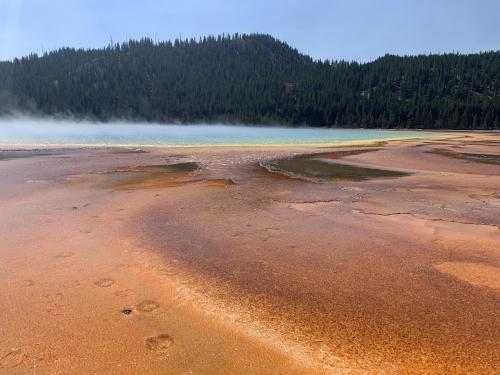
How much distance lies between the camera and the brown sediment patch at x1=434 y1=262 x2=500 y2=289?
5520mm

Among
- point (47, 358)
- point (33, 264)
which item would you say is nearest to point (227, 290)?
point (47, 358)

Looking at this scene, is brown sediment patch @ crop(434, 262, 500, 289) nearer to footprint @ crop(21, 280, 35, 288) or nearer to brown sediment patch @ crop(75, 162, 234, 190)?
footprint @ crop(21, 280, 35, 288)

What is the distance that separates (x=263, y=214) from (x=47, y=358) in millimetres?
6256

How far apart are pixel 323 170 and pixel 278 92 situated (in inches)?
5513

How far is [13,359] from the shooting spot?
12.3ft

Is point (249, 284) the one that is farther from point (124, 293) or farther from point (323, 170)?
point (323, 170)

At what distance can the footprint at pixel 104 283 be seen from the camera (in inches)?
213

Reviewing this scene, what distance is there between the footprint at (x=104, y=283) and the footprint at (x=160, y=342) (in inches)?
63.6

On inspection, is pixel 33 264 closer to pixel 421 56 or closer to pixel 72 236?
pixel 72 236

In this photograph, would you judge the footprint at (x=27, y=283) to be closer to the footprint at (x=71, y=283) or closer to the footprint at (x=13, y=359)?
the footprint at (x=71, y=283)

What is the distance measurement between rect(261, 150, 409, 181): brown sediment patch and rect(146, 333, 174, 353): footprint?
37.2 feet

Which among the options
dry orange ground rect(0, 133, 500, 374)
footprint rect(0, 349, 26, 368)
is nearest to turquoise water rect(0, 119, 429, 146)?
dry orange ground rect(0, 133, 500, 374)

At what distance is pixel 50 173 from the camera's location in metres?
16.1

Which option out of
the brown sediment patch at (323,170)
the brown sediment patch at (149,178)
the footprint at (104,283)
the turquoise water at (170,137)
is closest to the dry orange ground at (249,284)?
the footprint at (104,283)
